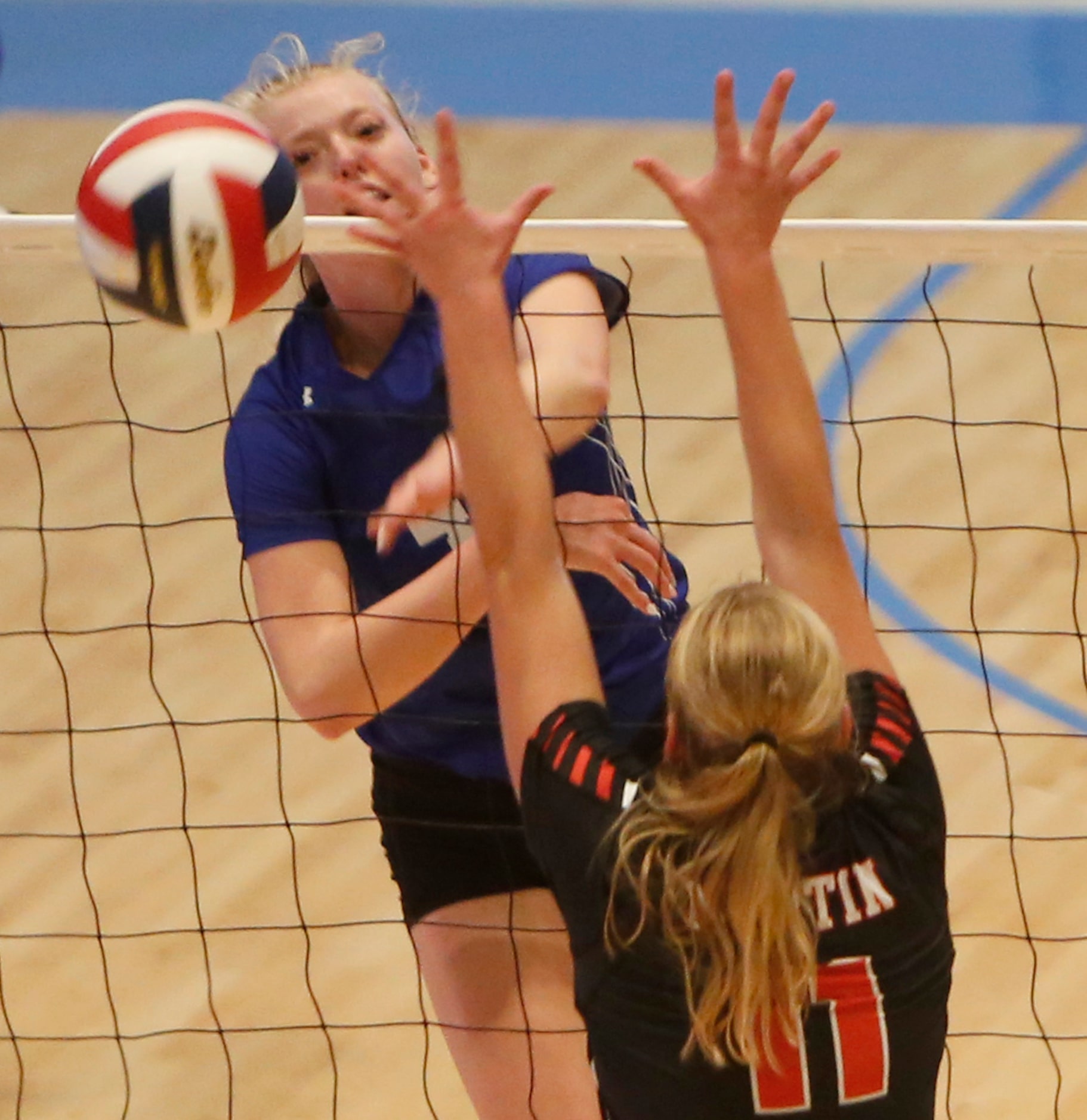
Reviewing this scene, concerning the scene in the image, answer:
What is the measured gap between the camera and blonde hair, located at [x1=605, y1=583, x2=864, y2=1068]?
1.76 meters

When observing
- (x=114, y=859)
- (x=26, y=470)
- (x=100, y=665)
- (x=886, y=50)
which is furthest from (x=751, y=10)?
(x=114, y=859)

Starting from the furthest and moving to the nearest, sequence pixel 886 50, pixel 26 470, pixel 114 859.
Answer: pixel 886 50 → pixel 26 470 → pixel 114 859

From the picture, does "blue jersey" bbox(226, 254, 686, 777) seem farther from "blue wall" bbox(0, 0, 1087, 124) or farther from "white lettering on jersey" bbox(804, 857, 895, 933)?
"blue wall" bbox(0, 0, 1087, 124)

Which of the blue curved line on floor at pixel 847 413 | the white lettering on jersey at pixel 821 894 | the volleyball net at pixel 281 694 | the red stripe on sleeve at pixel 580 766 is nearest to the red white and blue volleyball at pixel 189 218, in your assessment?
the volleyball net at pixel 281 694

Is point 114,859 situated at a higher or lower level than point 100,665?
lower

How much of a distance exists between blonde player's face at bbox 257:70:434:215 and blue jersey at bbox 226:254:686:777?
0.65ft

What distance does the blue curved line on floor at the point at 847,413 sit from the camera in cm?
439

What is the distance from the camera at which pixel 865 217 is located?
582 cm

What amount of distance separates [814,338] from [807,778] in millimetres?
3836

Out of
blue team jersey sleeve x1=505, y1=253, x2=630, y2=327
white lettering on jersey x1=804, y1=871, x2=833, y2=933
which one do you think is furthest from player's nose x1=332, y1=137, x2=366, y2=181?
white lettering on jersey x1=804, y1=871, x2=833, y2=933

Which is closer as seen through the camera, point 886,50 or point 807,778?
point 807,778

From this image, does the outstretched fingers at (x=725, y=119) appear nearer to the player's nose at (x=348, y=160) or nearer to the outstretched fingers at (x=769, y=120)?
the outstretched fingers at (x=769, y=120)

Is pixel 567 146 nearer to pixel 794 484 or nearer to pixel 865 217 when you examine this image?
pixel 865 217

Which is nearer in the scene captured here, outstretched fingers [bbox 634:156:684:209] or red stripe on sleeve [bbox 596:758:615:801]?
red stripe on sleeve [bbox 596:758:615:801]
